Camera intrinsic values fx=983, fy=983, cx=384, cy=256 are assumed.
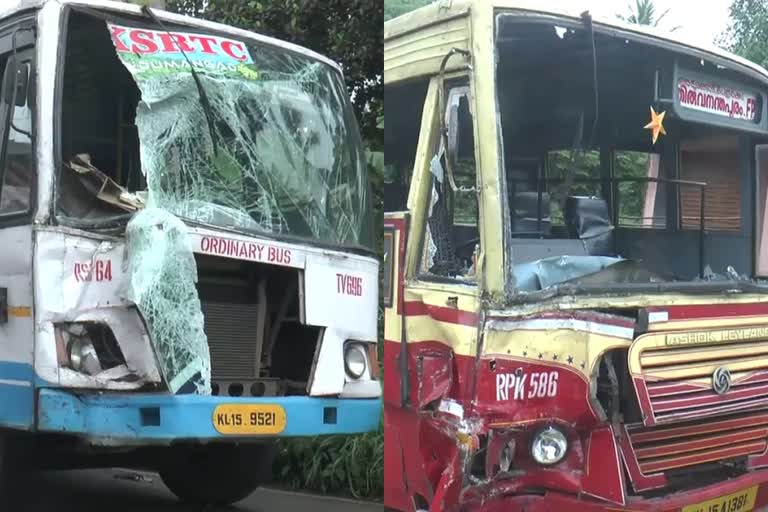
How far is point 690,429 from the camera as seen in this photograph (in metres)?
2.50

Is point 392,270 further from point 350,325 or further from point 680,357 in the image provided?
point 350,325

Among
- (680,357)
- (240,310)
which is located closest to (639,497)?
(680,357)

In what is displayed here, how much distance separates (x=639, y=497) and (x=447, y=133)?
98cm

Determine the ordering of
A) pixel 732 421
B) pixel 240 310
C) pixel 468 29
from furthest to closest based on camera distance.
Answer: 1. pixel 240 310
2. pixel 732 421
3. pixel 468 29

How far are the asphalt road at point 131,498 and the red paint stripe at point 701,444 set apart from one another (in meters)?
2.16

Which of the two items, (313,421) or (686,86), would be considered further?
(313,421)

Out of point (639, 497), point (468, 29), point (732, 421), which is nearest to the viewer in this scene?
point (468, 29)

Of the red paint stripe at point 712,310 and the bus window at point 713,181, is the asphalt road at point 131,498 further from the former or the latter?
the red paint stripe at point 712,310

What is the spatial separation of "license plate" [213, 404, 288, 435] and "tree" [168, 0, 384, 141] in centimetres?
105

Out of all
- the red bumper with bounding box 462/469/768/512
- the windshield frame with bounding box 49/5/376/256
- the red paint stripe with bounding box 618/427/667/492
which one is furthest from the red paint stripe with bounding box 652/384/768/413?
the windshield frame with bounding box 49/5/376/256

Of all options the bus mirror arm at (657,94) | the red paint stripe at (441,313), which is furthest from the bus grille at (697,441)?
the bus mirror arm at (657,94)

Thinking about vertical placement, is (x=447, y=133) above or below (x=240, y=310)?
above

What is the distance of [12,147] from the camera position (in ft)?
11.9

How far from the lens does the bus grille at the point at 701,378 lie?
233cm
